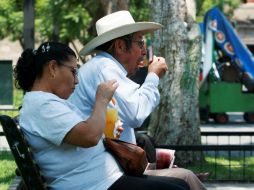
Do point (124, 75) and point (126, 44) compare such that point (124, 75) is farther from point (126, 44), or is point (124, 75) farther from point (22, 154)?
point (22, 154)

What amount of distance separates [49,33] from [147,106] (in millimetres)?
27354

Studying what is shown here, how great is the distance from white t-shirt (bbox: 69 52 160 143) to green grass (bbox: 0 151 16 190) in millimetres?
2452

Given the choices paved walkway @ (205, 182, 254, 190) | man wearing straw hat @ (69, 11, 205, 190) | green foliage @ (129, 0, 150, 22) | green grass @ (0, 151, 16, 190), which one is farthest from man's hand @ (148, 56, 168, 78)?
green foliage @ (129, 0, 150, 22)

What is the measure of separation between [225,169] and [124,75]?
13.0 feet

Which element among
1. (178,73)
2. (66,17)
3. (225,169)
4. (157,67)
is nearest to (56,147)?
(157,67)

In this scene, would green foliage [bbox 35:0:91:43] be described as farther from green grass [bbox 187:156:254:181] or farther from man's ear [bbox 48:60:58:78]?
man's ear [bbox 48:60:58:78]

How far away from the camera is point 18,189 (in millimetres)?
4375

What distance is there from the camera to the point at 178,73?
9562 mm

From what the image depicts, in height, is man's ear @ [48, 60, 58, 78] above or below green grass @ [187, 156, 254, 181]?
above

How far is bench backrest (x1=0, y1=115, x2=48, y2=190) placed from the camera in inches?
159

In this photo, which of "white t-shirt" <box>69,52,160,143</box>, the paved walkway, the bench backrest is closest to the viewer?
the bench backrest

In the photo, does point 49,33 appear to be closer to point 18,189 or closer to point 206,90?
point 206,90

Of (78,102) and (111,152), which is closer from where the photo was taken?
(111,152)

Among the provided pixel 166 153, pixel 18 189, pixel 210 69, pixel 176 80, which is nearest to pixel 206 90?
pixel 210 69
